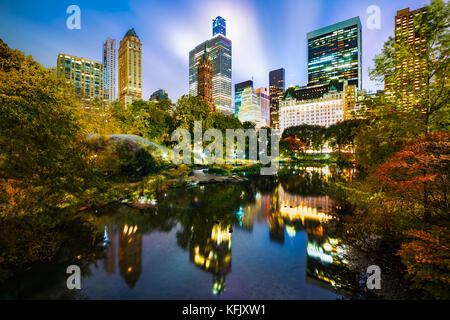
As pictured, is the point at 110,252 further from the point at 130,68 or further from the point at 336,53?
the point at 336,53

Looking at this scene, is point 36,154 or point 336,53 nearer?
point 36,154

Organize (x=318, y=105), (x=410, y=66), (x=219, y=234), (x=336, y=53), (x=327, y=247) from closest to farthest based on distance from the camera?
1. (x=327, y=247)
2. (x=410, y=66)
3. (x=219, y=234)
4. (x=318, y=105)
5. (x=336, y=53)

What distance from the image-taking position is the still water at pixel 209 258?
530 cm

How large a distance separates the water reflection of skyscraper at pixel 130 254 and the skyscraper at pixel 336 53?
20248 centimetres

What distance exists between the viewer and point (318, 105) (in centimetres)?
13012

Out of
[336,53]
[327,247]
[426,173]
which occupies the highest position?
[336,53]

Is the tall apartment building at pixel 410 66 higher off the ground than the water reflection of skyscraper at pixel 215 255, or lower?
higher

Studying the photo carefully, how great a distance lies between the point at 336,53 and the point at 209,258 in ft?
720

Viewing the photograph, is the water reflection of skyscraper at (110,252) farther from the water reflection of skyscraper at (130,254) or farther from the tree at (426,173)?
the tree at (426,173)

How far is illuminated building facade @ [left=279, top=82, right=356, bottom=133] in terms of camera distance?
12400 centimetres

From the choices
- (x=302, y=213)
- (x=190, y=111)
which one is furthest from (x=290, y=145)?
(x=302, y=213)

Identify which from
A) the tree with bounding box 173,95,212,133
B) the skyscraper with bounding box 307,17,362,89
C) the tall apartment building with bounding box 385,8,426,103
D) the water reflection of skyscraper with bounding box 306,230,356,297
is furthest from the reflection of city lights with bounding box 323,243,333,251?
the skyscraper with bounding box 307,17,362,89

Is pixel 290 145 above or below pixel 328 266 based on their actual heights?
above

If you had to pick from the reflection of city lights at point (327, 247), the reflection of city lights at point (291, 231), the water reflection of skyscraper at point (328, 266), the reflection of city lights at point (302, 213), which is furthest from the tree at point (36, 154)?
the reflection of city lights at point (302, 213)
